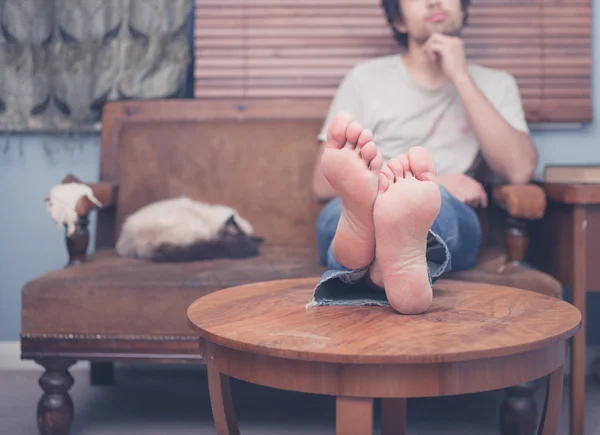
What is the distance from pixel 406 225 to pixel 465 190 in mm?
825

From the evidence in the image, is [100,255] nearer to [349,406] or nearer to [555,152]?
[349,406]

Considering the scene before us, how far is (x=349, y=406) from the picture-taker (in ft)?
2.80

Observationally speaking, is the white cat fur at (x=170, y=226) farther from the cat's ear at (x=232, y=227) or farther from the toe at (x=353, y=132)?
the toe at (x=353, y=132)

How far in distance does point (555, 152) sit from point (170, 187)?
1.32 meters

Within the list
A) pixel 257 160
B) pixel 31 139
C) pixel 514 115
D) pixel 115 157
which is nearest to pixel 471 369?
pixel 514 115

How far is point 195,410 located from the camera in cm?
196

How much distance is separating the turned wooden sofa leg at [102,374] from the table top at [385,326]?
1.14 metres

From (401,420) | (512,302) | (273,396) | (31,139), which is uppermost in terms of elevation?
(31,139)

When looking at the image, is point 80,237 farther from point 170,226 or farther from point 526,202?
point 526,202

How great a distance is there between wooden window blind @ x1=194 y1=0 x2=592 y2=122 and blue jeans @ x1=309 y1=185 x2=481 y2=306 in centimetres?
84

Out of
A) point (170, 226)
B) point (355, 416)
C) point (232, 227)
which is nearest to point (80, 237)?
point (170, 226)

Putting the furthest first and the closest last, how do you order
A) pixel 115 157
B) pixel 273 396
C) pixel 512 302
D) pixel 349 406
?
pixel 115 157
pixel 273 396
pixel 512 302
pixel 349 406

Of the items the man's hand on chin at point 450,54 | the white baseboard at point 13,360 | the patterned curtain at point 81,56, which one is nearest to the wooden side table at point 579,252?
the man's hand on chin at point 450,54

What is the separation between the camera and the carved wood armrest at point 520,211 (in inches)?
65.8
